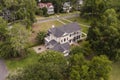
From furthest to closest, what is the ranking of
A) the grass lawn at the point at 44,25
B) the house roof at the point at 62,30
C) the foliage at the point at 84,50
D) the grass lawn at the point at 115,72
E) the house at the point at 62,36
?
the grass lawn at the point at 44,25, the house roof at the point at 62,30, the house at the point at 62,36, the foliage at the point at 84,50, the grass lawn at the point at 115,72

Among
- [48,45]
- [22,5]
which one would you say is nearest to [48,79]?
[48,45]

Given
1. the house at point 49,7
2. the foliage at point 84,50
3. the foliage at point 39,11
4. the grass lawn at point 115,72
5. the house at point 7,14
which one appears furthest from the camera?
the house at point 49,7

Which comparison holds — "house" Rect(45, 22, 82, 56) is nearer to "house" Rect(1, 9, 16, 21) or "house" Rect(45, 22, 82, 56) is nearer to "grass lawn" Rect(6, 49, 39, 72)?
"grass lawn" Rect(6, 49, 39, 72)

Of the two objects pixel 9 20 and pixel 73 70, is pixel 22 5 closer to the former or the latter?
pixel 9 20

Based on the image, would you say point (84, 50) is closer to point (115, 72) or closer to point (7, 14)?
point (115, 72)

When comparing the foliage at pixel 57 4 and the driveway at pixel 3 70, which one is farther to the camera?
the foliage at pixel 57 4

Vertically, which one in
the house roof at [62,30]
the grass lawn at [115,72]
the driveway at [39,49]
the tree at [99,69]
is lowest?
the grass lawn at [115,72]

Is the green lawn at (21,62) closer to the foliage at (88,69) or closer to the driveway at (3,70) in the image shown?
the driveway at (3,70)

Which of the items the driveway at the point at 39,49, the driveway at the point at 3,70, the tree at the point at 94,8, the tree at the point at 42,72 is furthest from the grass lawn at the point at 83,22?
the tree at the point at 42,72
